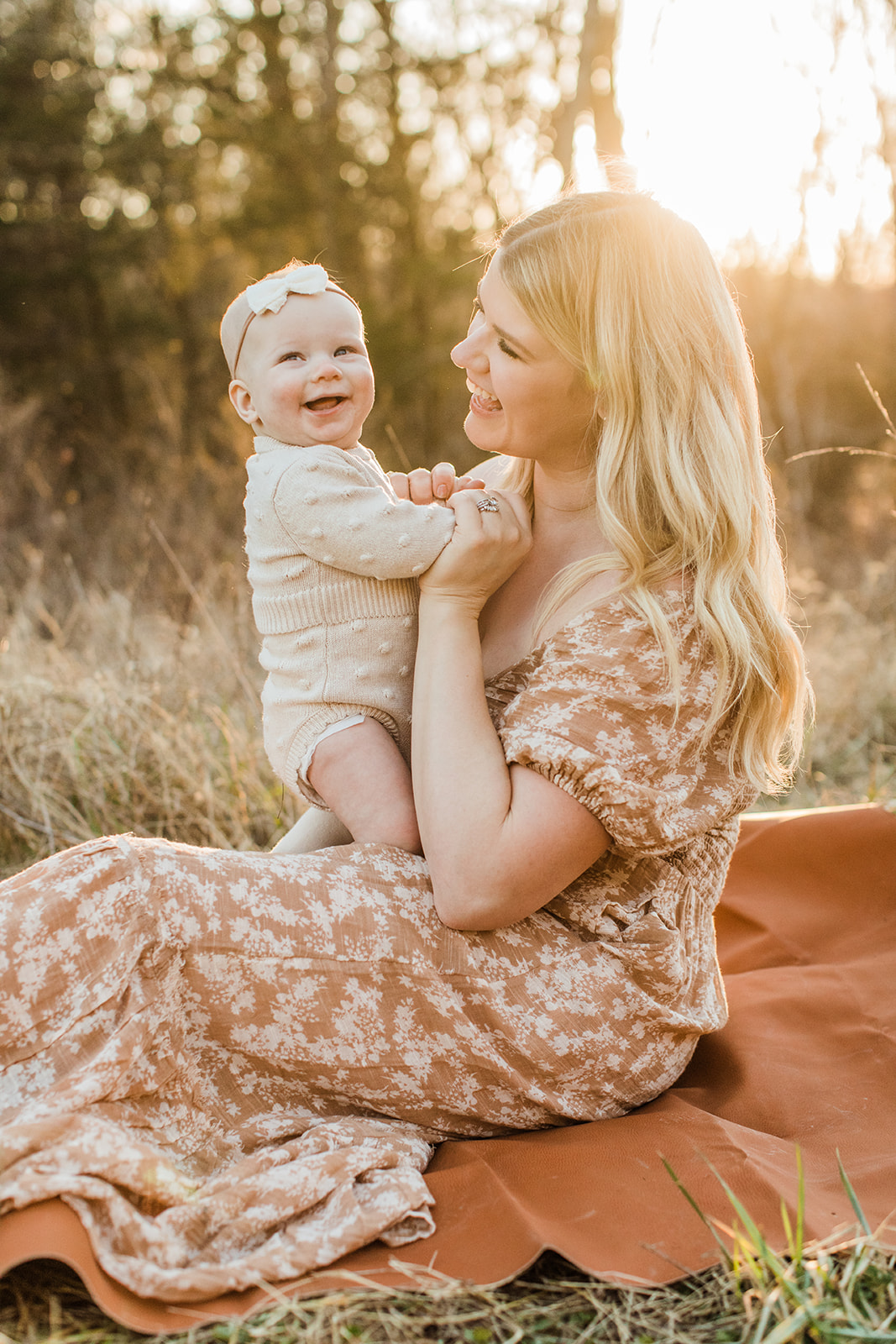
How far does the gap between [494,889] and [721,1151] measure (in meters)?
0.59

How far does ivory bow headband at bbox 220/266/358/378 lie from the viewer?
2.02m

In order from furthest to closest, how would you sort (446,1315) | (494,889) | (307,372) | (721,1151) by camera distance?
(307,372), (721,1151), (494,889), (446,1315)

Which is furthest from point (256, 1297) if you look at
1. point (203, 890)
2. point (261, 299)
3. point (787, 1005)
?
point (261, 299)

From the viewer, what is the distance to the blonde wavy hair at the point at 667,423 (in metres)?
1.80

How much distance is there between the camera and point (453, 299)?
1073 cm

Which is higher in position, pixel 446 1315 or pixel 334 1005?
pixel 334 1005

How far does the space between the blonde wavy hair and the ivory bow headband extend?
0.38 meters

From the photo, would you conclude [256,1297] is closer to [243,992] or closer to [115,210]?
[243,992]

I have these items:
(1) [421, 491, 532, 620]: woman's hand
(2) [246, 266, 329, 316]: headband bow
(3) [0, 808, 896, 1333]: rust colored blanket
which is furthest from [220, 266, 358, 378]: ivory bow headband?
(3) [0, 808, 896, 1333]: rust colored blanket

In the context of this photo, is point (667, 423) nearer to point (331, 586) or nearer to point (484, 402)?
point (484, 402)

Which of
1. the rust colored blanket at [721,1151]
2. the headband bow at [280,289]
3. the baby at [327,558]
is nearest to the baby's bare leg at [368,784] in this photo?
the baby at [327,558]

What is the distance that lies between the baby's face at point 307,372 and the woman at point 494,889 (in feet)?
0.84

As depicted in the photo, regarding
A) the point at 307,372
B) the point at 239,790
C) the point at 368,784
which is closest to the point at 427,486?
the point at 307,372

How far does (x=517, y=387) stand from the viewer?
1.88m
